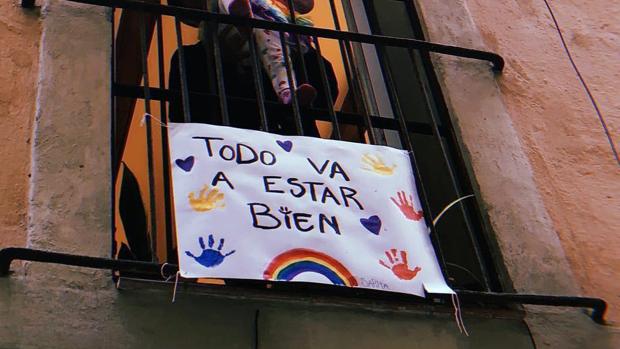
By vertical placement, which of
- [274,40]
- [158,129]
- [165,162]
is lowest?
[165,162]

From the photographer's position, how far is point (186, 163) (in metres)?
3.46

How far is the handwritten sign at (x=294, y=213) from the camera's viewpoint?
3.27 m

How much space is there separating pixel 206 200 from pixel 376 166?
790 mm

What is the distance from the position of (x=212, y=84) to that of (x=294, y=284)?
1.21m

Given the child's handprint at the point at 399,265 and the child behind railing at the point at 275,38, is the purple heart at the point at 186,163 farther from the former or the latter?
the child's handprint at the point at 399,265

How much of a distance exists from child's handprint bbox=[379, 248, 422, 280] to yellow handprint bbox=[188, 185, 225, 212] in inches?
25.9

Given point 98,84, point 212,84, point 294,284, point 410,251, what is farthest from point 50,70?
point 410,251

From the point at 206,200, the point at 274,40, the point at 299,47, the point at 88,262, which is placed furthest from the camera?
the point at 274,40

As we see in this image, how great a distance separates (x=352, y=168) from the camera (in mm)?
3715

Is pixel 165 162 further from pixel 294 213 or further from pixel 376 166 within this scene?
pixel 376 166

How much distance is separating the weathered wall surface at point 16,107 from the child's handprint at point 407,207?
1.45 m

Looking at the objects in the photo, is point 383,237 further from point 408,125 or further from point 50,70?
point 50,70

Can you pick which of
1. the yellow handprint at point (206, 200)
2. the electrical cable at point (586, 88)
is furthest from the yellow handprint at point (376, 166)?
the electrical cable at point (586, 88)

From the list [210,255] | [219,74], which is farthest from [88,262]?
[219,74]
